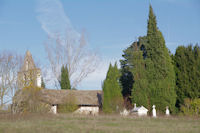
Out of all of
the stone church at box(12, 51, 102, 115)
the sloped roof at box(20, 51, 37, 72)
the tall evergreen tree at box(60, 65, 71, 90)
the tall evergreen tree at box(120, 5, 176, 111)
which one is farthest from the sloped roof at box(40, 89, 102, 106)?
the tall evergreen tree at box(120, 5, 176, 111)

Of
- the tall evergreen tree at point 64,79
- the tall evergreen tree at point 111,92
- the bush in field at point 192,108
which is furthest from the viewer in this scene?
the tall evergreen tree at point 64,79

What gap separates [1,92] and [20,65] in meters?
4.17

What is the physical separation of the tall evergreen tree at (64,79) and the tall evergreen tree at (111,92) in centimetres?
774

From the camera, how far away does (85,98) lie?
3941 centimetres

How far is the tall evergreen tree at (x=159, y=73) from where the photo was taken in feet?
104

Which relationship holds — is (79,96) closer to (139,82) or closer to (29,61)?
(29,61)

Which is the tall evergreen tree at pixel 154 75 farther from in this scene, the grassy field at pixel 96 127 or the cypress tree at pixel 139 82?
the grassy field at pixel 96 127

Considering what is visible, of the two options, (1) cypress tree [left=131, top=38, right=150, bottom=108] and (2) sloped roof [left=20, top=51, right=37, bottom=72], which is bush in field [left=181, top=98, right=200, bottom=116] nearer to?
(1) cypress tree [left=131, top=38, right=150, bottom=108]

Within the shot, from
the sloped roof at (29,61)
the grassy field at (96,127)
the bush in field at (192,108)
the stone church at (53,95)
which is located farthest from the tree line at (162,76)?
the grassy field at (96,127)

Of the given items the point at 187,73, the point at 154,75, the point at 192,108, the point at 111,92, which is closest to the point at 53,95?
the point at 111,92

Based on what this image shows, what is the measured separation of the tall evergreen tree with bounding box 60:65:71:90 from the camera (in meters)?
41.1

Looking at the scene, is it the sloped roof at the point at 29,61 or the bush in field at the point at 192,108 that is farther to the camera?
the sloped roof at the point at 29,61

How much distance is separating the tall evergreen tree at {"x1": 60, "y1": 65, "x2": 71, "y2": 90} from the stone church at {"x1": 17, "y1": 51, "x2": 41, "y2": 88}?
7.79 metres

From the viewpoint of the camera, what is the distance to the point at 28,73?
3066 centimetres
